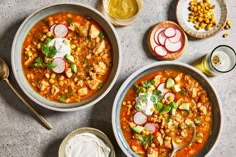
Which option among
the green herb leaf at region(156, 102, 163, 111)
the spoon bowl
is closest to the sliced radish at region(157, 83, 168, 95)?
the green herb leaf at region(156, 102, 163, 111)

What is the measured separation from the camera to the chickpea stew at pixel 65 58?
4.16m

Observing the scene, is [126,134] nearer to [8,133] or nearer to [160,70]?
[160,70]

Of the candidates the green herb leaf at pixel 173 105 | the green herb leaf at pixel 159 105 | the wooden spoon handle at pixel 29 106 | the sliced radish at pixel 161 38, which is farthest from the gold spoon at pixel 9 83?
the sliced radish at pixel 161 38

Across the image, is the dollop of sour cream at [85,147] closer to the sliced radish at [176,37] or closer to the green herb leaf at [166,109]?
the green herb leaf at [166,109]

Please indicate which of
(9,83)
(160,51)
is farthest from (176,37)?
(9,83)

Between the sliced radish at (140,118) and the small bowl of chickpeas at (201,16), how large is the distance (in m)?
0.93

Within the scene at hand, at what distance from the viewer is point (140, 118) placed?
13.7 feet

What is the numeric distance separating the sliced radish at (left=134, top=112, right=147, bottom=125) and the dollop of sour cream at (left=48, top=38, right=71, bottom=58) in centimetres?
83

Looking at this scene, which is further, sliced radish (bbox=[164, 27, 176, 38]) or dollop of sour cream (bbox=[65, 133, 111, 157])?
sliced radish (bbox=[164, 27, 176, 38])

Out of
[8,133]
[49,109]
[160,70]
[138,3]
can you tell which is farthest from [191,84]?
[8,133]

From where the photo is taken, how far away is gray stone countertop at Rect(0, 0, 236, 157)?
14.2 feet

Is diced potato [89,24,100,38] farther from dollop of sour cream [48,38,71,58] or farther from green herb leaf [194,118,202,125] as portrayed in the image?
green herb leaf [194,118,202,125]

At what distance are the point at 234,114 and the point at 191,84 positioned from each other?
60cm

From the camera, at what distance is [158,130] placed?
166 inches
